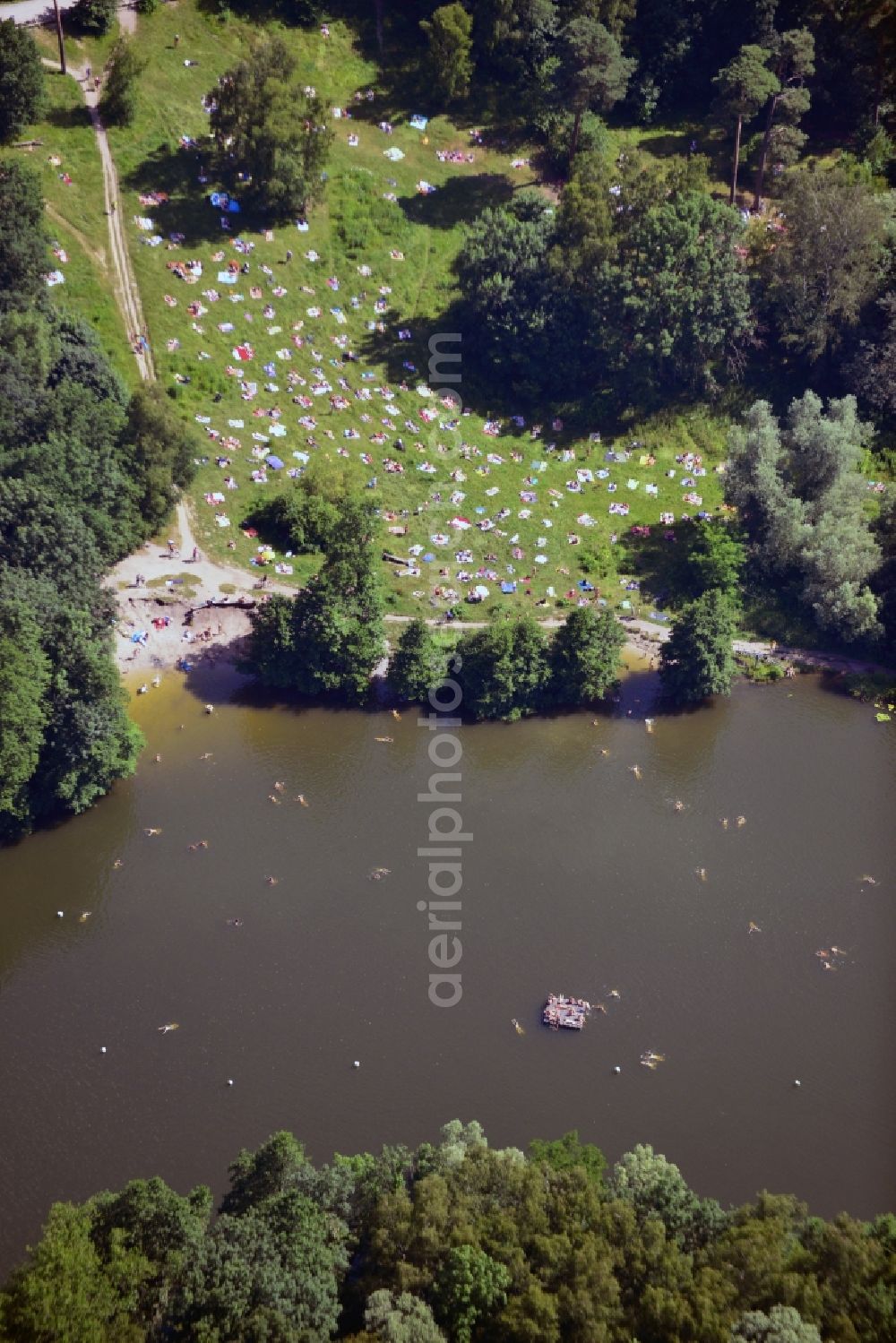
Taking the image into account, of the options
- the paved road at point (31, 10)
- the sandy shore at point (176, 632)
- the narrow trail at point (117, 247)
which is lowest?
the sandy shore at point (176, 632)

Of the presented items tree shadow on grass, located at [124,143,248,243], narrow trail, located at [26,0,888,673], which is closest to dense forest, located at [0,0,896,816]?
narrow trail, located at [26,0,888,673]

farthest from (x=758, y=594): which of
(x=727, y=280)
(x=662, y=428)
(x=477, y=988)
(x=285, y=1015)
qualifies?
(x=285, y=1015)

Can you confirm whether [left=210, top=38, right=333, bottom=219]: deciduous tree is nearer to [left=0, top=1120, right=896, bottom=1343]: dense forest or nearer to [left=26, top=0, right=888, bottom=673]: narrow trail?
[left=26, top=0, right=888, bottom=673]: narrow trail

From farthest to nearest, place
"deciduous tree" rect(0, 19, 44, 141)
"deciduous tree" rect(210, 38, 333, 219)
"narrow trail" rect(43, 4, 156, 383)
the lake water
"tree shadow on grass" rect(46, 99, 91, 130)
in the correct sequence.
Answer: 1. "tree shadow on grass" rect(46, 99, 91, 130)
2. "deciduous tree" rect(210, 38, 333, 219)
3. "deciduous tree" rect(0, 19, 44, 141)
4. "narrow trail" rect(43, 4, 156, 383)
5. the lake water

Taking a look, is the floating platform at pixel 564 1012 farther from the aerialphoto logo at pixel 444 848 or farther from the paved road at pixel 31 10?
the paved road at pixel 31 10

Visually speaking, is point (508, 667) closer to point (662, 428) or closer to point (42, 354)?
point (662, 428)

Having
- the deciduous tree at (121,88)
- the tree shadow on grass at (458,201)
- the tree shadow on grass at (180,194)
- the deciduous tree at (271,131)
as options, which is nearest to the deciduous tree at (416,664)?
the tree shadow on grass at (180,194)

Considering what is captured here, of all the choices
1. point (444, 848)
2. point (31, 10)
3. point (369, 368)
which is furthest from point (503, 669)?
point (31, 10)
